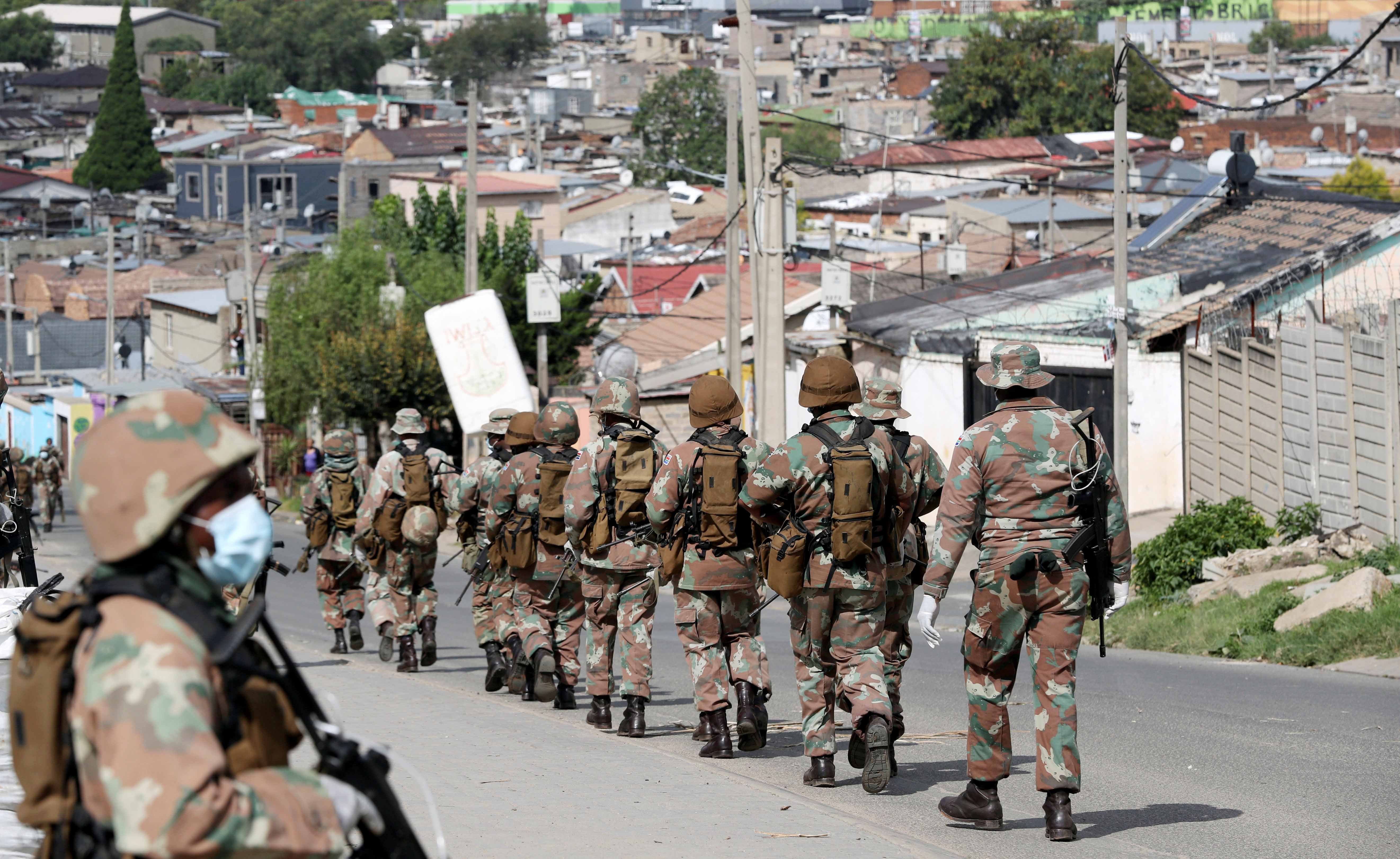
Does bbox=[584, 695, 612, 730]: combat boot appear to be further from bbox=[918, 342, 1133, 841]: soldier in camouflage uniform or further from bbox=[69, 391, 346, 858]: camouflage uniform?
bbox=[69, 391, 346, 858]: camouflage uniform

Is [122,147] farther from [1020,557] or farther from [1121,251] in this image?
[1020,557]

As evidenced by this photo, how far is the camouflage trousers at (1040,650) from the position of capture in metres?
7.05

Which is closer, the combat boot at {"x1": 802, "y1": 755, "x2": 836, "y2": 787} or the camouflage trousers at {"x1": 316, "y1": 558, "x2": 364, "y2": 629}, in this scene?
the combat boot at {"x1": 802, "y1": 755, "x2": 836, "y2": 787}

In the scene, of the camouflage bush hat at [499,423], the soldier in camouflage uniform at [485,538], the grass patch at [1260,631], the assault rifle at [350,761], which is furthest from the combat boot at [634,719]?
the assault rifle at [350,761]

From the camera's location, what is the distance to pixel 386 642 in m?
14.2

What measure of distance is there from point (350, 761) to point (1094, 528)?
4303 millimetres

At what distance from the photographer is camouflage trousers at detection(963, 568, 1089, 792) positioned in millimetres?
7051

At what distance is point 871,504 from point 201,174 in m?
95.8

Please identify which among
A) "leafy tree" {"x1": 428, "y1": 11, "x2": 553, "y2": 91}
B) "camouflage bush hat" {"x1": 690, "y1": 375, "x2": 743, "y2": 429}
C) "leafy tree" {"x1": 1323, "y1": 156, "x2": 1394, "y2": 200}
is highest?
"leafy tree" {"x1": 428, "y1": 11, "x2": 553, "y2": 91}

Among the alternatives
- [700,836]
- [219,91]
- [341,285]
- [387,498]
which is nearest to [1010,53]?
[341,285]

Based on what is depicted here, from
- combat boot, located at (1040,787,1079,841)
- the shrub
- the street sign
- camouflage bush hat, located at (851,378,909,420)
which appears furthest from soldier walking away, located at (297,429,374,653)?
the street sign

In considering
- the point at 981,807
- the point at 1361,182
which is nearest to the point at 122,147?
the point at 1361,182

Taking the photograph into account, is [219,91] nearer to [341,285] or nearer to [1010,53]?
[1010,53]

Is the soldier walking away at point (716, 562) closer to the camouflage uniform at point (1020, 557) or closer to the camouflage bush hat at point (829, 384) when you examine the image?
the camouflage bush hat at point (829, 384)
